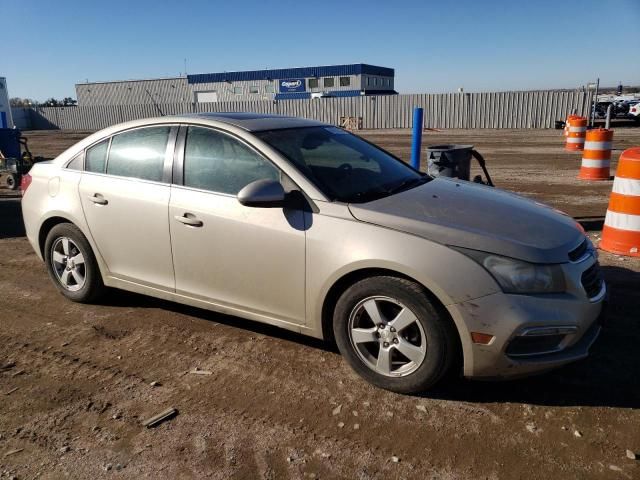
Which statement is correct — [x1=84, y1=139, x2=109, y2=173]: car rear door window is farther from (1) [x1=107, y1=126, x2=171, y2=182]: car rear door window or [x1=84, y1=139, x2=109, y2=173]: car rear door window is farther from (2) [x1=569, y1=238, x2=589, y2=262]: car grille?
(2) [x1=569, y1=238, x2=589, y2=262]: car grille

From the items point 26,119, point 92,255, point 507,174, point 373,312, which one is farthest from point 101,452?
point 26,119

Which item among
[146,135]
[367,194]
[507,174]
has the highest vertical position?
[146,135]

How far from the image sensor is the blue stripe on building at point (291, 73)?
5603 cm

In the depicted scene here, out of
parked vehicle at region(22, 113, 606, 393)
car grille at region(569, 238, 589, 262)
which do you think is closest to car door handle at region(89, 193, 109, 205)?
parked vehicle at region(22, 113, 606, 393)

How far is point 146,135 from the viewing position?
4293 millimetres

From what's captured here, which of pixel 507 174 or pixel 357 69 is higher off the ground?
pixel 357 69

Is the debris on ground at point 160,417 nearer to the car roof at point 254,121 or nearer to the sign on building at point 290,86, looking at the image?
the car roof at point 254,121

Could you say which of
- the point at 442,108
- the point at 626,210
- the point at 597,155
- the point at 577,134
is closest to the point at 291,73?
the point at 442,108

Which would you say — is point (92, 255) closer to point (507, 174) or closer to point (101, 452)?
point (101, 452)

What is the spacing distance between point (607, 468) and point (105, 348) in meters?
3.34

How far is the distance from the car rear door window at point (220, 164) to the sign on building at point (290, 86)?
5662cm

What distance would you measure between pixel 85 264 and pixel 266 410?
2.40m

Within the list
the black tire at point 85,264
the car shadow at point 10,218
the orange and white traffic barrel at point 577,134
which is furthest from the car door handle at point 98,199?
the orange and white traffic barrel at point 577,134

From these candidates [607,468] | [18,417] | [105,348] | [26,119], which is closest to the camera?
[607,468]
